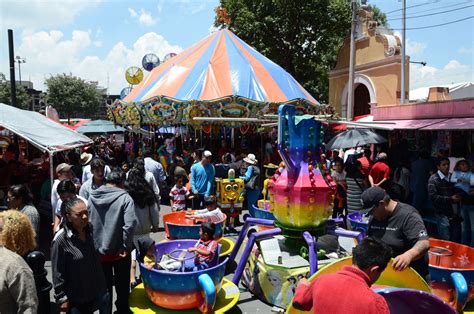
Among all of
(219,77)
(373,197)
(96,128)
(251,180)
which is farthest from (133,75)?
(373,197)

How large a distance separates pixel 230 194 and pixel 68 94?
120 ft

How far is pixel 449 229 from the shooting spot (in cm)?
690

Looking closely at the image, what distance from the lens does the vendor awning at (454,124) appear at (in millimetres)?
8758

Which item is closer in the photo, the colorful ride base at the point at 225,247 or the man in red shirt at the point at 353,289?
the man in red shirt at the point at 353,289

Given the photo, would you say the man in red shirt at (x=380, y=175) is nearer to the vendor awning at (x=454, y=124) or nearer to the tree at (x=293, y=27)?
the vendor awning at (x=454, y=124)

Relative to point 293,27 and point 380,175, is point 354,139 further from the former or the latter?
point 293,27

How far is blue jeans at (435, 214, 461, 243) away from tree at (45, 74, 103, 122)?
38825mm

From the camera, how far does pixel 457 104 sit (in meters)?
9.90

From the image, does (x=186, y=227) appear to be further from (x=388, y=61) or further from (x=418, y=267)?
(x=388, y=61)

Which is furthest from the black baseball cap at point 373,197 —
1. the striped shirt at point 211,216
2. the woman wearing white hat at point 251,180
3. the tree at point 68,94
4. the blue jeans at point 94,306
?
the tree at point 68,94

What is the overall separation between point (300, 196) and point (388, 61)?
1737cm

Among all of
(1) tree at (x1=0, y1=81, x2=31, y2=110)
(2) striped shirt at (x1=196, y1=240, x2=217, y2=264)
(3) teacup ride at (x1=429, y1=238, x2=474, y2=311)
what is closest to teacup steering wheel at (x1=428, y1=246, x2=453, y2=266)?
(3) teacup ride at (x1=429, y1=238, x2=474, y2=311)

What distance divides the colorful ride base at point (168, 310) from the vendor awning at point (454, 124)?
667 cm

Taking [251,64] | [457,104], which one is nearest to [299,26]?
[251,64]
